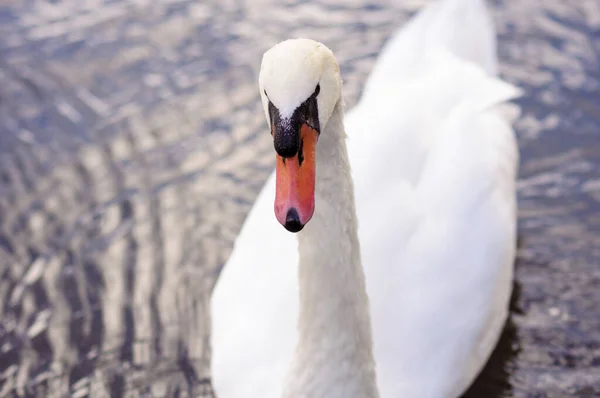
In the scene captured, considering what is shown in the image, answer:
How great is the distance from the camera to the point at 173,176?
7355 millimetres

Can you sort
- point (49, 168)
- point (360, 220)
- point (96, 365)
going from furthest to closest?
1. point (49, 168)
2. point (96, 365)
3. point (360, 220)

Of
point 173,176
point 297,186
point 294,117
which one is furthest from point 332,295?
point 173,176

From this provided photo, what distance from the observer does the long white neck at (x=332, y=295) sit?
3871mm

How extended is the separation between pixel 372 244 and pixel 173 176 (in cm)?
266

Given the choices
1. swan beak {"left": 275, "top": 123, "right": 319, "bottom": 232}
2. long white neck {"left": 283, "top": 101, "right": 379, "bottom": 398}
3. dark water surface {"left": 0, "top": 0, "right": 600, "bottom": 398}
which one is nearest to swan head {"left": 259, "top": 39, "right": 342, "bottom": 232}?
swan beak {"left": 275, "top": 123, "right": 319, "bottom": 232}

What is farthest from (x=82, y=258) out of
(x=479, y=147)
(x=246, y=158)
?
(x=479, y=147)

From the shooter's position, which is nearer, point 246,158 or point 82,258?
point 82,258

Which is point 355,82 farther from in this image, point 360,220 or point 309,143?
point 309,143

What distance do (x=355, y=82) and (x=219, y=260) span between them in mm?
2283

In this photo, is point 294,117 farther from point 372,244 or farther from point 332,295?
point 372,244

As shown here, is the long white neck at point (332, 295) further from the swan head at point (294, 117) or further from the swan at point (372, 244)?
the swan head at point (294, 117)

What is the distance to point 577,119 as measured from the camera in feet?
24.8

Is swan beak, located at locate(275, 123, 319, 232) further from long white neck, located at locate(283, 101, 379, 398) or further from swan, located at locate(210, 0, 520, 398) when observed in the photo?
long white neck, located at locate(283, 101, 379, 398)

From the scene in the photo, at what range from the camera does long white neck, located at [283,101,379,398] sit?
3.87m
